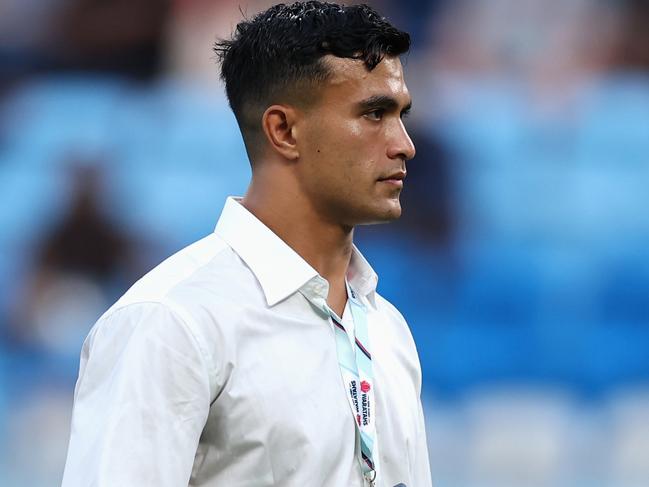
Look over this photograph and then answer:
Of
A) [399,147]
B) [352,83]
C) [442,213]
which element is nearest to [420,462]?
[399,147]

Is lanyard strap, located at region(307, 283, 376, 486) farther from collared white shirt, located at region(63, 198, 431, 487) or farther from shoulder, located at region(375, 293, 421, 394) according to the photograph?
shoulder, located at region(375, 293, 421, 394)

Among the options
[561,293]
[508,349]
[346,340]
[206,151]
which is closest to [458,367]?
[508,349]

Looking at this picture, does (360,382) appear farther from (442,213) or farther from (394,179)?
(442,213)

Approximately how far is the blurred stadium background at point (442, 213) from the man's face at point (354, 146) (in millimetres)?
2456

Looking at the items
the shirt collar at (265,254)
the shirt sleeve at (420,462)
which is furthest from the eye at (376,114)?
the shirt sleeve at (420,462)

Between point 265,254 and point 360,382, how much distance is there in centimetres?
23

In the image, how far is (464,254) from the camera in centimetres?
435

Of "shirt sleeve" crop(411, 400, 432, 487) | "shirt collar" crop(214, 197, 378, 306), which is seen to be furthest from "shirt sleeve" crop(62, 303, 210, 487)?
"shirt sleeve" crop(411, 400, 432, 487)

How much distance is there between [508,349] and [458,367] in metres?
0.20

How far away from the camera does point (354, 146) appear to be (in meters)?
1.78

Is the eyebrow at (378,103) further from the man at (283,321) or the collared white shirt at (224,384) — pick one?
the collared white shirt at (224,384)

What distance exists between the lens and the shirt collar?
1.74 m

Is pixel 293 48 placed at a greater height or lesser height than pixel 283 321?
greater

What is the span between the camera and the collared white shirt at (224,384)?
1.51 m
